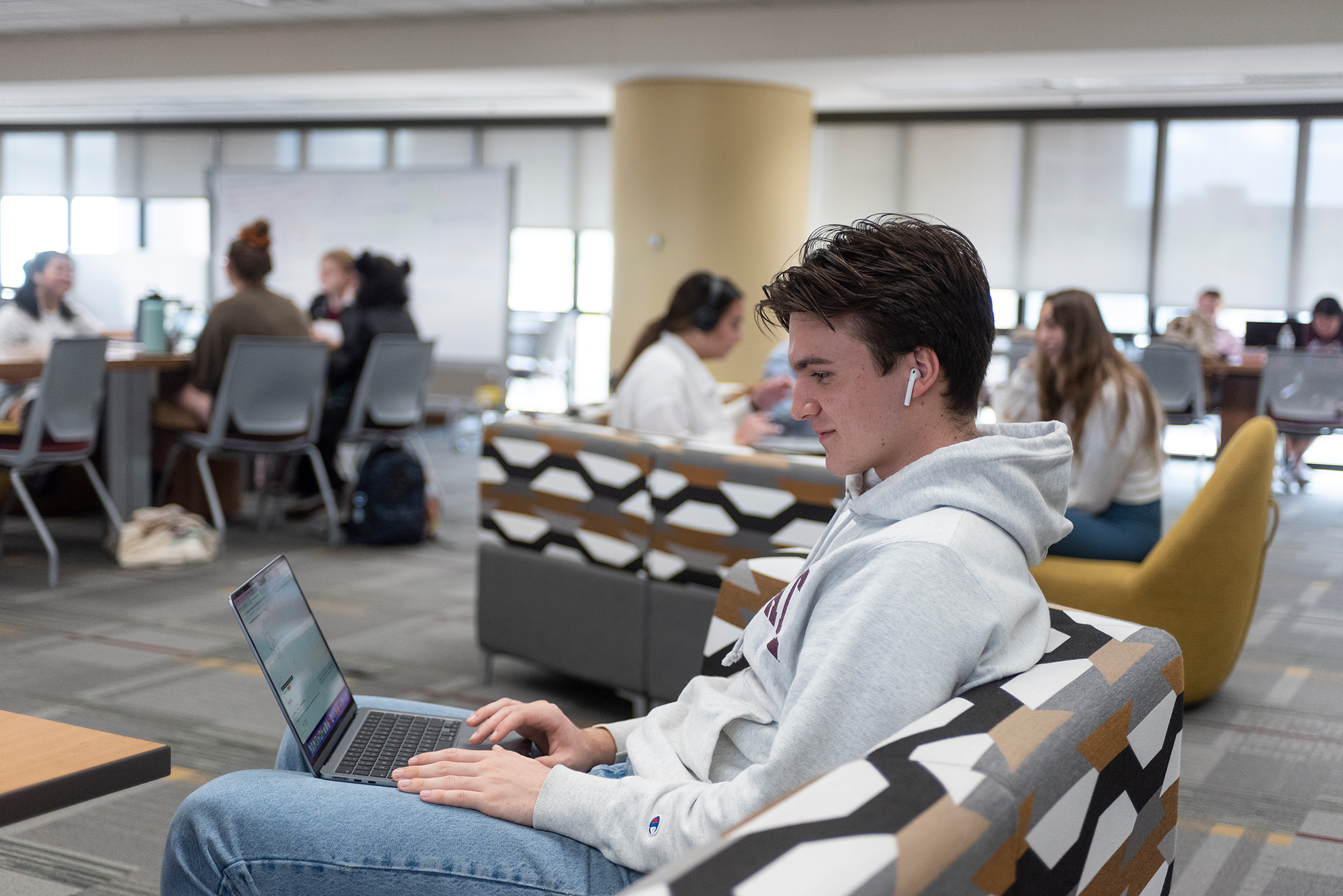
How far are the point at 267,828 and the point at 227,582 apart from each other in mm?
3614

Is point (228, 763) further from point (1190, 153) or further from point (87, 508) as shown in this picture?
point (1190, 153)

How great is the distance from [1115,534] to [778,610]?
230 cm

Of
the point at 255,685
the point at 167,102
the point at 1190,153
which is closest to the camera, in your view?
the point at 255,685

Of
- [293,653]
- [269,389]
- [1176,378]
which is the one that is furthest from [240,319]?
[1176,378]

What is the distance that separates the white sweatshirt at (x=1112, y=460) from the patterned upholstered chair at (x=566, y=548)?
1.31 meters

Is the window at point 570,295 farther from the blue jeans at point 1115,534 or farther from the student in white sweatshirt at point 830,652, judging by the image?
the student in white sweatshirt at point 830,652

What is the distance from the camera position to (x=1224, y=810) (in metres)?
2.58

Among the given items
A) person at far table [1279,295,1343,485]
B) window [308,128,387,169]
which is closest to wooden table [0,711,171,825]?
person at far table [1279,295,1343,485]

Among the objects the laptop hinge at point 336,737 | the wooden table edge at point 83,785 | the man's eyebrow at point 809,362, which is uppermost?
the man's eyebrow at point 809,362

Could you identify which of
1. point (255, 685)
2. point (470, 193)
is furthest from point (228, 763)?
point (470, 193)

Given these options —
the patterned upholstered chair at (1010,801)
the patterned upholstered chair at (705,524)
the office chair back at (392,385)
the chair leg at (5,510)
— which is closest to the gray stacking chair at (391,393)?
the office chair back at (392,385)

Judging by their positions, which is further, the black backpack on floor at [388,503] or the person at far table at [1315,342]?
the person at far table at [1315,342]

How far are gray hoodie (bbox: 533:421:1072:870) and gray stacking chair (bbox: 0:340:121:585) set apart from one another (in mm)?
3749

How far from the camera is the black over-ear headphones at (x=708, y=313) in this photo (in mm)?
3615
